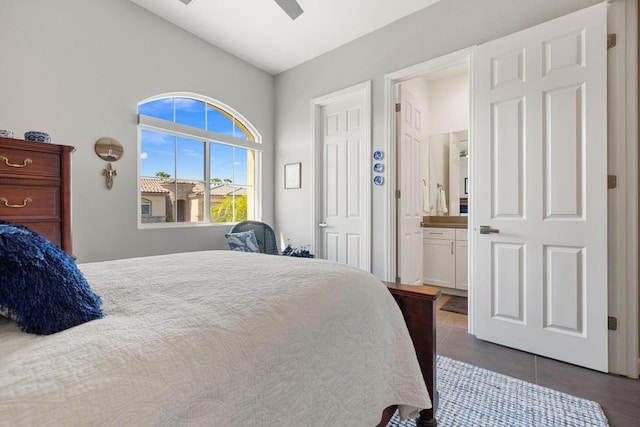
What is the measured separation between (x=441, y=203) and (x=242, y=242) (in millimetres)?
3060

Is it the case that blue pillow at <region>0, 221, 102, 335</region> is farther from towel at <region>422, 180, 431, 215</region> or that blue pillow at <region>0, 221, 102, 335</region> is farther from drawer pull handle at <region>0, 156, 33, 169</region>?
towel at <region>422, 180, 431, 215</region>

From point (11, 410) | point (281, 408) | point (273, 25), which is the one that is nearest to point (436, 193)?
point (273, 25)

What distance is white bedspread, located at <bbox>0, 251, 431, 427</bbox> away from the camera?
0.47 m

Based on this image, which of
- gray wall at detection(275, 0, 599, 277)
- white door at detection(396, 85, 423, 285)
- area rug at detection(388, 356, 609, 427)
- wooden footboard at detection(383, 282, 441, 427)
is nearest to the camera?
wooden footboard at detection(383, 282, 441, 427)

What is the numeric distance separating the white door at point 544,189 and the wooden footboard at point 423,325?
4.42 ft

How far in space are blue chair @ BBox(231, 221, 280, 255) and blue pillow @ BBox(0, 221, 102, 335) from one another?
290cm

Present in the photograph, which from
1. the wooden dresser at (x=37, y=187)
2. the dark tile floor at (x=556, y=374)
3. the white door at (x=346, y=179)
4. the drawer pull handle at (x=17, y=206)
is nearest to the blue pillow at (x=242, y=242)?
the white door at (x=346, y=179)

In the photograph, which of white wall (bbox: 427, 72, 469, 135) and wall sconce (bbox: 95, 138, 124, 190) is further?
white wall (bbox: 427, 72, 469, 135)

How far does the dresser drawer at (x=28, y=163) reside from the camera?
1745 mm

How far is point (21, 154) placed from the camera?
1799mm

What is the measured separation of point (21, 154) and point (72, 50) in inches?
46.8

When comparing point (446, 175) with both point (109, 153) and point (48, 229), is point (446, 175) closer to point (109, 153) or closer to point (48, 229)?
point (109, 153)

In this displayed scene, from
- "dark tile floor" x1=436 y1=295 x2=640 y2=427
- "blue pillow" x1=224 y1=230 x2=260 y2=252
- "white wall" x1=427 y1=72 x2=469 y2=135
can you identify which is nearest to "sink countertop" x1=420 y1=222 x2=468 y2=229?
"white wall" x1=427 y1=72 x2=469 y2=135

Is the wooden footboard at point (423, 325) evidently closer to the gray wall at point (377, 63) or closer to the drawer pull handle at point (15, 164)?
the gray wall at point (377, 63)
